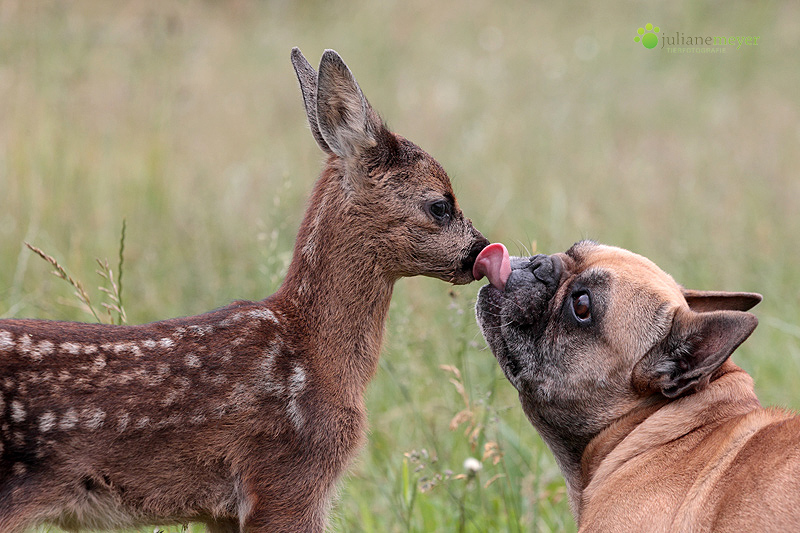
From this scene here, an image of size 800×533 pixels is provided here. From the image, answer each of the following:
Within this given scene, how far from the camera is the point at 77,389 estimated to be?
343cm

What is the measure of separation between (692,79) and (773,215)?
5.21 meters

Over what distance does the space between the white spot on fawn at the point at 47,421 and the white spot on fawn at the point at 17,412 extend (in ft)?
0.21

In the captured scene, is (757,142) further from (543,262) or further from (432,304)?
(543,262)

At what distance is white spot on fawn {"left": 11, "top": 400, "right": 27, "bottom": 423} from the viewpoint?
129 inches

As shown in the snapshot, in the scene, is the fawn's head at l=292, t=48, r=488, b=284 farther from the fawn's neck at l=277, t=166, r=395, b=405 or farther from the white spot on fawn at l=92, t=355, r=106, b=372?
the white spot on fawn at l=92, t=355, r=106, b=372

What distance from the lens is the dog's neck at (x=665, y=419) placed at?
3.92 meters

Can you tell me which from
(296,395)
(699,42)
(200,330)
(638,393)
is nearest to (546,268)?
(638,393)

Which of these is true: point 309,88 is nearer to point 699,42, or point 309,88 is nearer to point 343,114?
point 343,114

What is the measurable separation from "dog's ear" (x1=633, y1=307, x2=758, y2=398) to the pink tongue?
2.53ft

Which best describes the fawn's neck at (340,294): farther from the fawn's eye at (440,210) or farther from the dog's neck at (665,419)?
the dog's neck at (665,419)

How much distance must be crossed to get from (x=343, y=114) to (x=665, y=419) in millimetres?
2066

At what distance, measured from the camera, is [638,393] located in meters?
4.06

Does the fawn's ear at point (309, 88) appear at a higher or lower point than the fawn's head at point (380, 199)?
higher

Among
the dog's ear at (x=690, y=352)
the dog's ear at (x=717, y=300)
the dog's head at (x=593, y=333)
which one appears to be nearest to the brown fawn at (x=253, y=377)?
the dog's head at (x=593, y=333)
